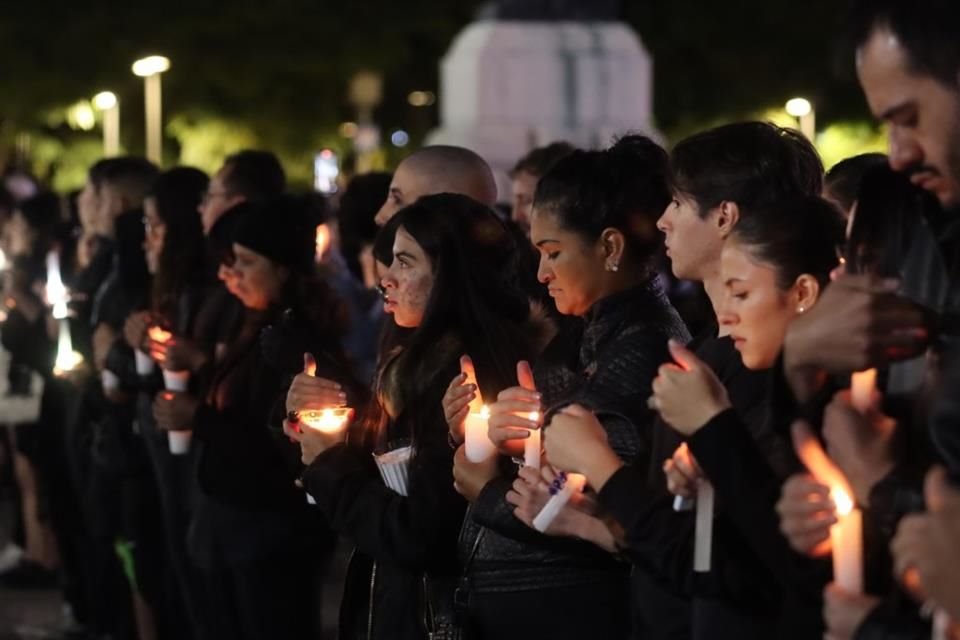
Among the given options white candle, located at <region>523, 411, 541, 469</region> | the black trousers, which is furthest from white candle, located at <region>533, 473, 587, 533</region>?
the black trousers

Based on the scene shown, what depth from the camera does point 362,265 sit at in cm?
927

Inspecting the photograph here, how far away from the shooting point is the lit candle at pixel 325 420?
5.45m

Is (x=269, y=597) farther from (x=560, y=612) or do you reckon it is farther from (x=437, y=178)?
(x=560, y=612)

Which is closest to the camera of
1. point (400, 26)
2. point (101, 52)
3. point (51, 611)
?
point (51, 611)

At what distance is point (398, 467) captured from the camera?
526 centimetres

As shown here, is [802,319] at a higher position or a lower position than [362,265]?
higher

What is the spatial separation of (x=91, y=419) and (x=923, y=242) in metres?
6.91

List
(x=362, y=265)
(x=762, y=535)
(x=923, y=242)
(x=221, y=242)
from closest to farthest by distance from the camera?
(x=923, y=242) < (x=762, y=535) < (x=221, y=242) < (x=362, y=265)

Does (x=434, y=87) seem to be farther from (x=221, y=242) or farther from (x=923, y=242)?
(x=923, y=242)

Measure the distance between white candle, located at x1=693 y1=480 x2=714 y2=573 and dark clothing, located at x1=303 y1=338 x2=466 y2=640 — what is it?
146cm

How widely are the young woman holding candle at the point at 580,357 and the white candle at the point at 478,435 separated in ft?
0.45

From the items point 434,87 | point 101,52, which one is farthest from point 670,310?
point 434,87

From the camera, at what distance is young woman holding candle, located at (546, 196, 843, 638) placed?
3607 millimetres

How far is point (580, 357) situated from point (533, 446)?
26.0 inches
